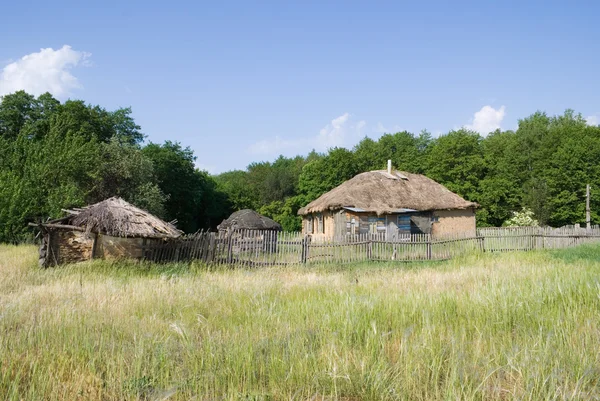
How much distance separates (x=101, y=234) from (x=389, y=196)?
18.9 m

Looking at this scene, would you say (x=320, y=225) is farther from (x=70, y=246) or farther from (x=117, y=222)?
(x=70, y=246)

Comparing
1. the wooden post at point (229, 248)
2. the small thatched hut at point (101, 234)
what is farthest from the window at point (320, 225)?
the small thatched hut at point (101, 234)

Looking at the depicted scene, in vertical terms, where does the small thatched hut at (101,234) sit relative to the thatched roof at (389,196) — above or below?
below

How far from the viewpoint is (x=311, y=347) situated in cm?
393

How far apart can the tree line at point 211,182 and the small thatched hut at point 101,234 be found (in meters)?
8.06

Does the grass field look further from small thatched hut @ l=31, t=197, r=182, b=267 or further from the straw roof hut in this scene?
small thatched hut @ l=31, t=197, r=182, b=267

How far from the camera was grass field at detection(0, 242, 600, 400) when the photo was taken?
3150 millimetres

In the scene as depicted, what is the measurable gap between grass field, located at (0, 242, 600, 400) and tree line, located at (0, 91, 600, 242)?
18611 mm

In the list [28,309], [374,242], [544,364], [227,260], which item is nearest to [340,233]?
[374,242]

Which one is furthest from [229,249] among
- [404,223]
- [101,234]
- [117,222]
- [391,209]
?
[404,223]

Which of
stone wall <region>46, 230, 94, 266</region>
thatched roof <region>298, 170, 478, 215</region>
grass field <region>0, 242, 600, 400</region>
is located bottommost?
grass field <region>0, 242, 600, 400</region>

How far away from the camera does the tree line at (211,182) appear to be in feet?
76.8

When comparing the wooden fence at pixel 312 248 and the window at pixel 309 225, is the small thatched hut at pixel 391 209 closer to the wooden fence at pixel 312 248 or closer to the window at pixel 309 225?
the window at pixel 309 225

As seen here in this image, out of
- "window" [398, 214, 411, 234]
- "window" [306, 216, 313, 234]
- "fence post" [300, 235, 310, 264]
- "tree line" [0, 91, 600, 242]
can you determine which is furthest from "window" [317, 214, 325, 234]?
"fence post" [300, 235, 310, 264]
